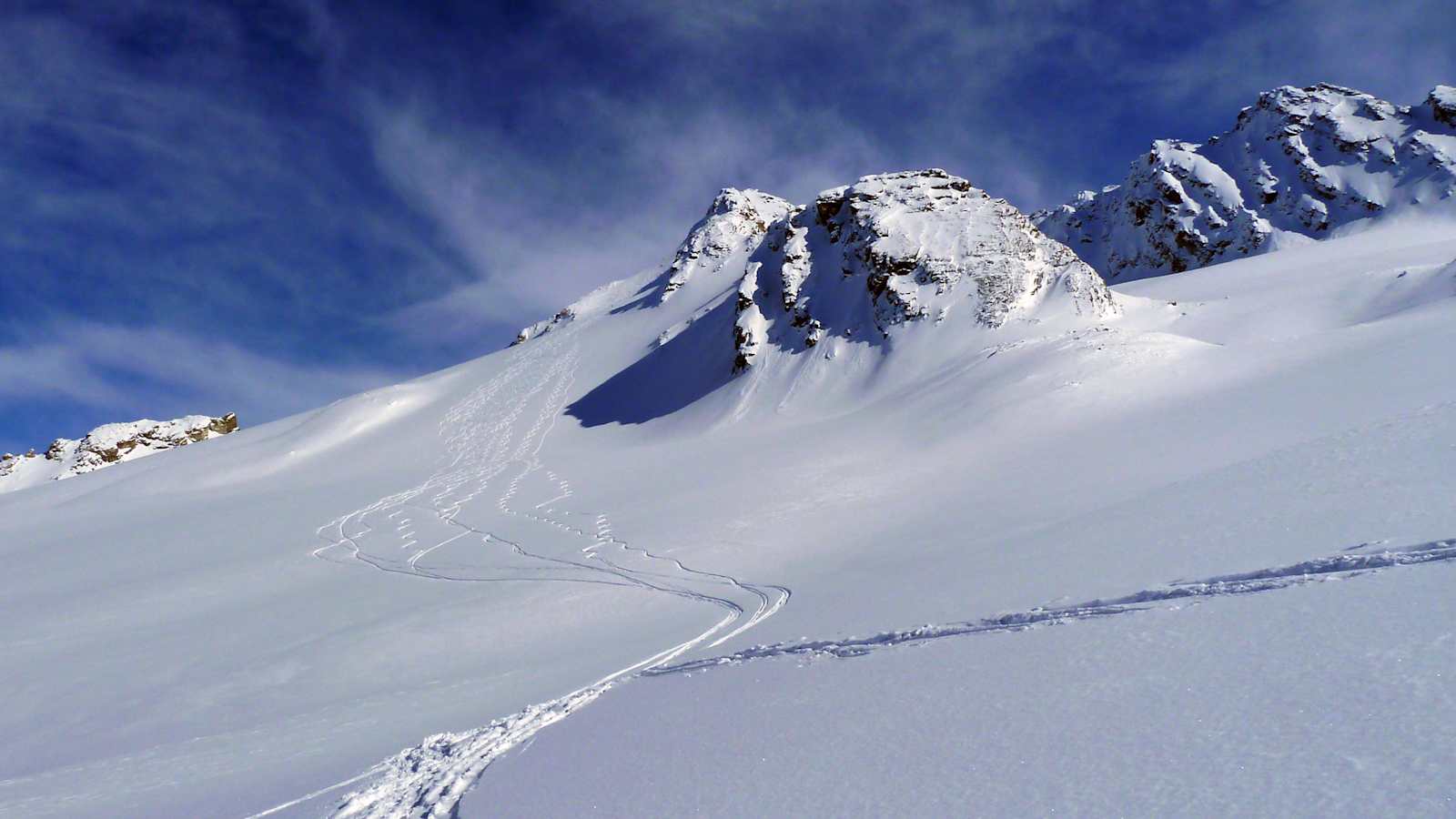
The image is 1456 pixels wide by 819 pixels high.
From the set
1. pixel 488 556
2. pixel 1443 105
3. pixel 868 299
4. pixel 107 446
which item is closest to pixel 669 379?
pixel 868 299

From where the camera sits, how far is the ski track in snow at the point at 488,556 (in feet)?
17.8

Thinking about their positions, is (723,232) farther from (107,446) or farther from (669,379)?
(107,446)

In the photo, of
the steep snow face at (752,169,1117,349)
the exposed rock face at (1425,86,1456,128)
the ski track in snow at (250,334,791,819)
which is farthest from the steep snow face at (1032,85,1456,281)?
the ski track in snow at (250,334,791,819)

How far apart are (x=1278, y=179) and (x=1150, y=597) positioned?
103900 mm

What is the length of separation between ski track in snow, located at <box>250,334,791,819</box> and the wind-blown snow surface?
81 millimetres

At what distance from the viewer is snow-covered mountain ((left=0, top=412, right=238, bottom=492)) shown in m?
103

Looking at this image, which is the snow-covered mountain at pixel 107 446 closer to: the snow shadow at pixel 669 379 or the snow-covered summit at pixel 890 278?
the snow shadow at pixel 669 379

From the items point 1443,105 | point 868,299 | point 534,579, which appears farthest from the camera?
point 1443,105

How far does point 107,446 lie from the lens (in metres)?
105

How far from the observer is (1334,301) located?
2522cm

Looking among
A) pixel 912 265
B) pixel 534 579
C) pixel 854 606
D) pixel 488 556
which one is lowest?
pixel 854 606

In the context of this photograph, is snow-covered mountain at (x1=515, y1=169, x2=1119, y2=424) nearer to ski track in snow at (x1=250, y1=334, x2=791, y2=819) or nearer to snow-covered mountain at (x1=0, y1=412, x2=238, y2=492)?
ski track in snow at (x1=250, y1=334, x2=791, y2=819)

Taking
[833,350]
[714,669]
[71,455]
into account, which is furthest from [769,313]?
[71,455]

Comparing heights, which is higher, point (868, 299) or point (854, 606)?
point (868, 299)
